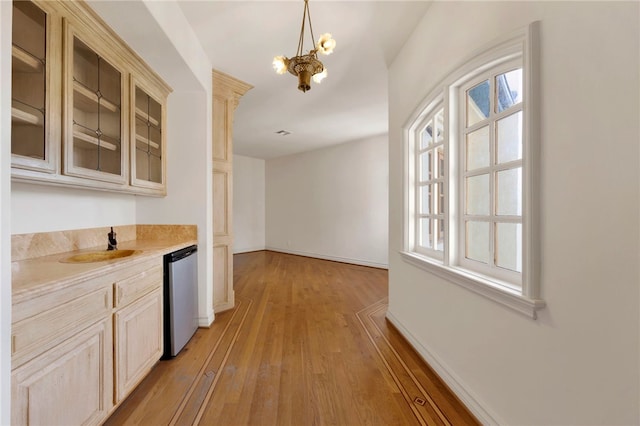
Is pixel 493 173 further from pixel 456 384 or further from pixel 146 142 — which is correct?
pixel 146 142

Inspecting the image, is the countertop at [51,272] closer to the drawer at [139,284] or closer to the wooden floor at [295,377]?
the drawer at [139,284]

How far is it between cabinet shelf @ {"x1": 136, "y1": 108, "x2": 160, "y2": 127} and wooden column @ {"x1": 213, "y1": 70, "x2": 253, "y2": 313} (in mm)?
646

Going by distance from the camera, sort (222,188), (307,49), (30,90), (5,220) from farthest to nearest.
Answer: (222,188)
(307,49)
(30,90)
(5,220)

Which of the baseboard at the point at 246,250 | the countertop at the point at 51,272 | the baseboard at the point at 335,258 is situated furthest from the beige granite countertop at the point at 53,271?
the baseboard at the point at 246,250

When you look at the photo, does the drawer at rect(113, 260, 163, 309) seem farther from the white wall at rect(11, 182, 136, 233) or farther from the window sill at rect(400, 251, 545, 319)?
the window sill at rect(400, 251, 545, 319)

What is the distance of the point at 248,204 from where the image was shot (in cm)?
798

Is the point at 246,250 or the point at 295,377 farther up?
the point at 246,250

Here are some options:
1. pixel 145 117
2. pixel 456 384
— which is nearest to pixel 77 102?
pixel 145 117

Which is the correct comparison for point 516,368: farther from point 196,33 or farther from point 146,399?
point 196,33

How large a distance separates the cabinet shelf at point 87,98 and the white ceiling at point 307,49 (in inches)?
38.3

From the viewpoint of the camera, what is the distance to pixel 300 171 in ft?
24.5

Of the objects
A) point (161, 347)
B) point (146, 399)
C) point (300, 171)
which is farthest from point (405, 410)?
point (300, 171)

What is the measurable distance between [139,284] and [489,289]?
2198mm

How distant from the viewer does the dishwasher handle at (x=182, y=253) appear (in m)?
2.22
